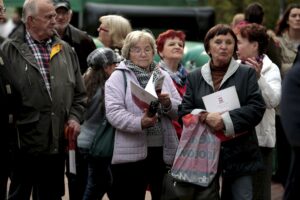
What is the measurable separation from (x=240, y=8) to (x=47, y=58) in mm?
15816

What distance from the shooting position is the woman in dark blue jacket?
6.65 m

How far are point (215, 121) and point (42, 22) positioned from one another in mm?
1674

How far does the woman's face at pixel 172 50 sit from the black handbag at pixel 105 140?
3.01 ft

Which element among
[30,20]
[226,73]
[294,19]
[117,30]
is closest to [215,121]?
[226,73]

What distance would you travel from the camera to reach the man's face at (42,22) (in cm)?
716

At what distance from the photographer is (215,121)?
6.63 metres

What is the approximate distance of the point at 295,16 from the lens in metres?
9.82

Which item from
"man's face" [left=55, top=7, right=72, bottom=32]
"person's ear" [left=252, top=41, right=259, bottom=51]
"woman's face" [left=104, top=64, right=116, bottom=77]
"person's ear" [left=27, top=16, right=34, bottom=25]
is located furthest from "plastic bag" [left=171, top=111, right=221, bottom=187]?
"man's face" [left=55, top=7, right=72, bottom=32]

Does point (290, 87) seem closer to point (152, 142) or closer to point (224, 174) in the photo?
point (224, 174)

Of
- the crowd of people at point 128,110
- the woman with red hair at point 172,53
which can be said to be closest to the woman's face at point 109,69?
the crowd of people at point 128,110

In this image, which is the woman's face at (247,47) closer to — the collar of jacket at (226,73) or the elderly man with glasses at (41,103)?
the collar of jacket at (226,73)

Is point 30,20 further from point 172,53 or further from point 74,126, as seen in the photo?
point 172,53

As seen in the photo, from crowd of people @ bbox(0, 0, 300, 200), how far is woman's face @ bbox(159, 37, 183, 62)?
26cm

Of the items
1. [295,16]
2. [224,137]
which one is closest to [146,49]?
[224,137]
